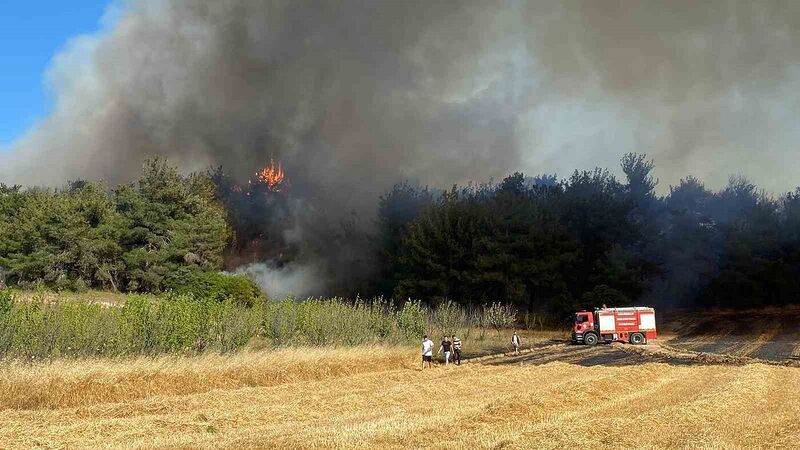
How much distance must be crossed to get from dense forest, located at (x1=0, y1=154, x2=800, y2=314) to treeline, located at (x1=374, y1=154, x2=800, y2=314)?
131 mm

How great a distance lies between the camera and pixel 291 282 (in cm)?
7575

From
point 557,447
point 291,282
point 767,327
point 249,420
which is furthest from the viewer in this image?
point 291,282

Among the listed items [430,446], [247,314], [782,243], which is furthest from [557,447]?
[782,243]

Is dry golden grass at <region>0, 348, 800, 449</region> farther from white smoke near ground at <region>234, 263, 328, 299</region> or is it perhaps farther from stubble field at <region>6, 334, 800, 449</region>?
white smoke near ground at <region>234, 263, 328, 299</region>

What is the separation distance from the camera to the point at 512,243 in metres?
61.2

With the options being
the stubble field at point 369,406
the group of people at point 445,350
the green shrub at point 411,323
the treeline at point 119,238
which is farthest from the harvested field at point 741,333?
the treeline at point 119,238

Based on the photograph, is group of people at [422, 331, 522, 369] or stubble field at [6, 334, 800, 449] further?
group of people at [422, 331, 522, 369]

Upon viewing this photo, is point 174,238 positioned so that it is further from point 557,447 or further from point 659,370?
point 557,447

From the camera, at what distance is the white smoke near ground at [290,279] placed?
74.1m

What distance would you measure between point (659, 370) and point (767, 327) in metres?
33.6

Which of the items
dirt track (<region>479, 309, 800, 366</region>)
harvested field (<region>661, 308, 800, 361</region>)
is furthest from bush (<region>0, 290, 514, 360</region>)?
harvested field (<region>661, 308, 800, 361</region>)

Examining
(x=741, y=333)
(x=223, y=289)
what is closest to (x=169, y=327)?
(x=223, y=289)

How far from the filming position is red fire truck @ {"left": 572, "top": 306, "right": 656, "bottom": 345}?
47.8 metres

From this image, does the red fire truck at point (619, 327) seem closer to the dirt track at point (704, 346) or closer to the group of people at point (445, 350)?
the dirt track at point (704, 346)
